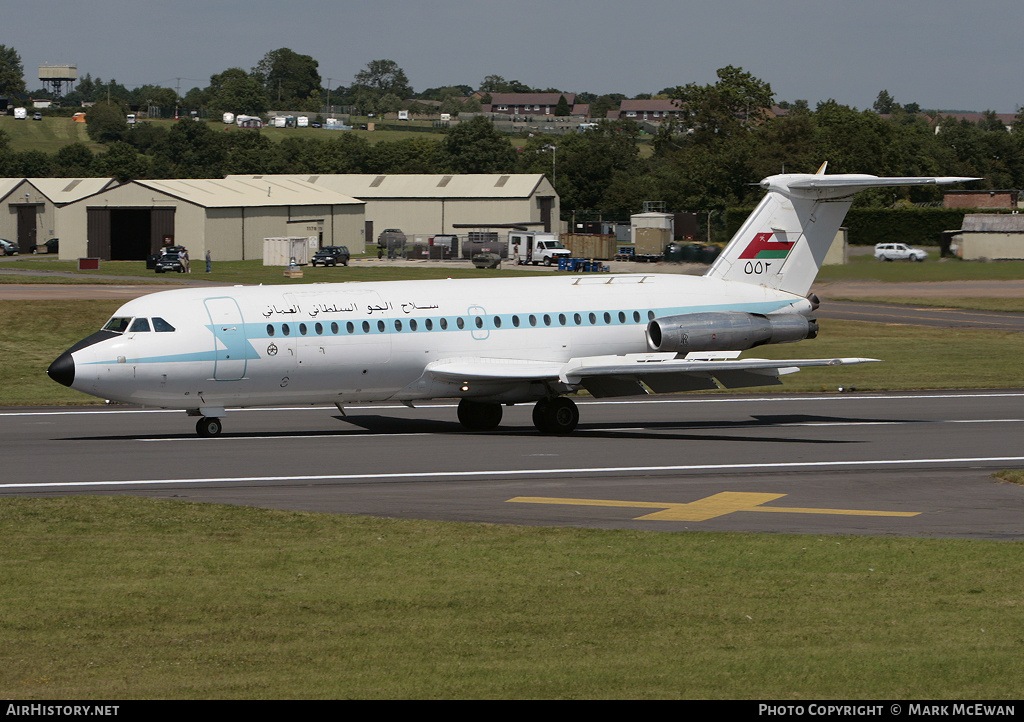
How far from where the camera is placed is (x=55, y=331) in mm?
53969

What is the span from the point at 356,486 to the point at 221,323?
6728 mm

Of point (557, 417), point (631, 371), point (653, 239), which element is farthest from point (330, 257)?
point (631, 371)

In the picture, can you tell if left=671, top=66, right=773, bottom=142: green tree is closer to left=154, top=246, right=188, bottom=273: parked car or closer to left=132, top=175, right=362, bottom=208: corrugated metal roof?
left=132, top=175, right=362, bottom=208: corrugated metal roof

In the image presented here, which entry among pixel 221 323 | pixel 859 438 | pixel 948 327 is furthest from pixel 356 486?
pixel 948 327

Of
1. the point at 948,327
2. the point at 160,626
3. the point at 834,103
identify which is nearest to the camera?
the point at 160,626

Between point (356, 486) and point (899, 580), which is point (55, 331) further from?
point (899, 580)

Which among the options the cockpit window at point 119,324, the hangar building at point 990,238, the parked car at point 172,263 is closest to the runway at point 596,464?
the cockpit window at point 119,324

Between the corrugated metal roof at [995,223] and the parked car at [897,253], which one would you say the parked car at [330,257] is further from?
the parked car at [897,253]

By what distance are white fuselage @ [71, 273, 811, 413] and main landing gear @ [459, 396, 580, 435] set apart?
0.55 meters

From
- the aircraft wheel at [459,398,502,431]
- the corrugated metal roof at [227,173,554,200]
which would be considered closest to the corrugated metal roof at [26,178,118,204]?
the corrugated metal roof at [227,173,554,200]

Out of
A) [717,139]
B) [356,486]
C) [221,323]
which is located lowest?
[356,486]

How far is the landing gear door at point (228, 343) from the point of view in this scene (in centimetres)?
2841

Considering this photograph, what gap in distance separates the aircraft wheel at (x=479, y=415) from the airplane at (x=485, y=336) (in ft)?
0.12

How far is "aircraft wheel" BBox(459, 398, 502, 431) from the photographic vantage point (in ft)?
104
